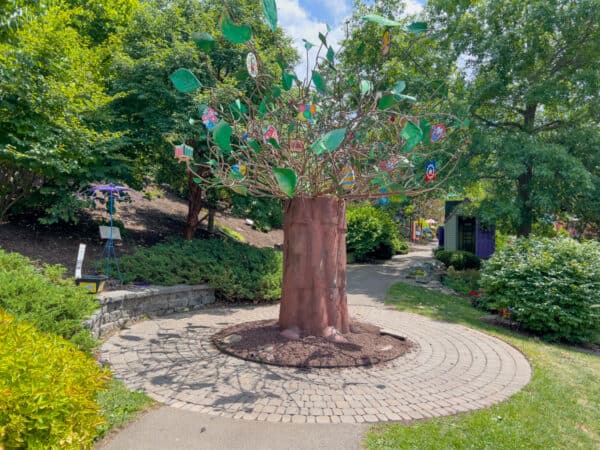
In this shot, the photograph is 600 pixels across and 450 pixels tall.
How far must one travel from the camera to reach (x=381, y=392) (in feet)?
13.3

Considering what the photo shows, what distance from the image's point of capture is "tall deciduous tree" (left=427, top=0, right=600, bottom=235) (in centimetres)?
1127

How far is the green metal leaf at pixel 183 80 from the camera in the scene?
4.23m

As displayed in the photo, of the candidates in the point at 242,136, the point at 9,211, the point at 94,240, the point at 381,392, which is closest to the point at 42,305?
the point at 242,136

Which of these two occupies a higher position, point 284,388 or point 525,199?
point 525,199

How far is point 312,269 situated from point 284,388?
194cm

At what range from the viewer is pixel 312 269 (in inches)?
221

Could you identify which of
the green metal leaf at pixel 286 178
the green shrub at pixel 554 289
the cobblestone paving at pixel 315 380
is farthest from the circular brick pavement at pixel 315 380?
the green metal leaf at pixel 286 178

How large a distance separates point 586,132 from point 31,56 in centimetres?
1496

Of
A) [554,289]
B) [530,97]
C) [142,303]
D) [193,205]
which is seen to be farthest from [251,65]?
[530,97]

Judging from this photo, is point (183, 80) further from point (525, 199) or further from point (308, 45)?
point (525, 199)

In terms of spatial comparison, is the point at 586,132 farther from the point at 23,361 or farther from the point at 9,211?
the point at 9,211

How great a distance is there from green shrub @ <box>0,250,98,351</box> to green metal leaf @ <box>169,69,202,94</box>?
2852mm

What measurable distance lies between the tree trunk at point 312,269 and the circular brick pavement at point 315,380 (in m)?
1.05

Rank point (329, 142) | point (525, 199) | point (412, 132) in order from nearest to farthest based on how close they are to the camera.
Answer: point (329, 142)
point (412, 132)
point (525, 199)
